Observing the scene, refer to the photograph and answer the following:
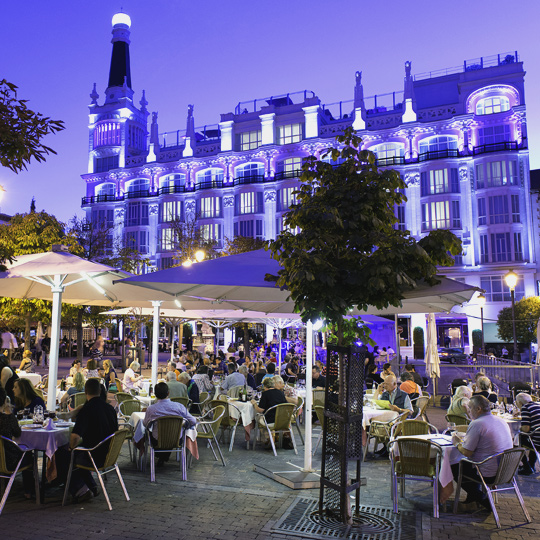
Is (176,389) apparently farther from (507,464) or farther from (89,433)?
(507,464)

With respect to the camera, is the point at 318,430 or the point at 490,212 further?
the point at 490,212

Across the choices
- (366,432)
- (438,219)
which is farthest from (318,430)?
(438,219)

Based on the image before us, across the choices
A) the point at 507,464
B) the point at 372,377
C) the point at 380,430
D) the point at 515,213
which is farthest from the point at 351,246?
the point at 515,213

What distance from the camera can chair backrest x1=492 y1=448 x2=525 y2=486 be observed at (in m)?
6.02

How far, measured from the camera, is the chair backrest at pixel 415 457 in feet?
20.9

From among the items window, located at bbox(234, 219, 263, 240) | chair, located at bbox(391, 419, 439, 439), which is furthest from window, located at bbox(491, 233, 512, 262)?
chair, located at bbox(391, 419, 439, 439)

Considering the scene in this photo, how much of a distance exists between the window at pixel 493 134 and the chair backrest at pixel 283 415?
4231 cm

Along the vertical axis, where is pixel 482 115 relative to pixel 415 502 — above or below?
above

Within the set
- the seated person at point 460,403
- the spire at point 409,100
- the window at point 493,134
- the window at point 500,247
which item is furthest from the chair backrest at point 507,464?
the spire at point 409,100

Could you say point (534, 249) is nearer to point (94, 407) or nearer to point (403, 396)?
point (403, 396)

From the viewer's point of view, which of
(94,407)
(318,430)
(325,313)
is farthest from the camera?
(318,430)

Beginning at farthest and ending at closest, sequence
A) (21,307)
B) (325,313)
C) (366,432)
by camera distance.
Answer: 1. (21,307)
2. (366,432)
3. (325,313)

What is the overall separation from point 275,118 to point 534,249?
87.8 feet

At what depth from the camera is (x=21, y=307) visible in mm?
22172
